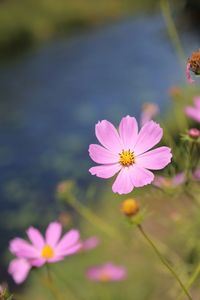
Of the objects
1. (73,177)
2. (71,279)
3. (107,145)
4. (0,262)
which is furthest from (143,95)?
(107,145)

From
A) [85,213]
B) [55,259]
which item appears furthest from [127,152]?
[85,213]

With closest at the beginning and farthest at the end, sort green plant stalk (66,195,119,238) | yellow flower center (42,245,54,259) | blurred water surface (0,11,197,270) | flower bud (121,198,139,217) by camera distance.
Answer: flower bud (121,198,139,217), yellow flower center (42,245,54,259), green plant stalk (66,195,119,238), blurred water surface (0,11,197,270)

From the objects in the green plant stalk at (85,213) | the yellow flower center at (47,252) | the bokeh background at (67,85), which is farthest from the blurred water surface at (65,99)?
the yellow flower center at (47,252)

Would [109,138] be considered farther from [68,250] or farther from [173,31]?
[173,31]

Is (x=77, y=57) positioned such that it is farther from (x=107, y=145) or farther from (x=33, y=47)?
(x=107, y=145)

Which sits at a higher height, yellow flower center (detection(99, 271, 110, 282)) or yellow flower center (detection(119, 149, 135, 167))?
yellow flower center (detection(119, 149, 135, 167))

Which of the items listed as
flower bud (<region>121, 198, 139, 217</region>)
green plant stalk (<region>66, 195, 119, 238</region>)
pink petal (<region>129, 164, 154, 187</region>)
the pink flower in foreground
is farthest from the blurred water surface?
pink petal (<region>129, 164, 154, 187</region>)

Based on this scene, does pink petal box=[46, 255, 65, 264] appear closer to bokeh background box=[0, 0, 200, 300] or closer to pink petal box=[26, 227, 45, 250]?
pink petal box=[26, 227, 45, 250]
